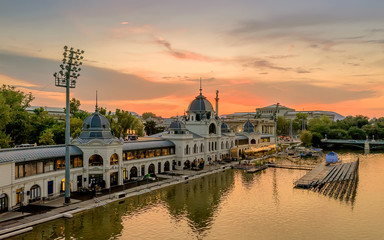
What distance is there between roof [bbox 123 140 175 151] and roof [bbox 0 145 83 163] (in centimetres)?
1155

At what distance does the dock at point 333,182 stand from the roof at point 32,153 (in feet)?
146

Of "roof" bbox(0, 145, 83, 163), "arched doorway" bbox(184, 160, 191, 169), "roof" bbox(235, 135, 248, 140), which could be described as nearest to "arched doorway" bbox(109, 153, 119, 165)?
"roof" bbox(0, 145, 83, 163)

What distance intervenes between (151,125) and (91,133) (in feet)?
288

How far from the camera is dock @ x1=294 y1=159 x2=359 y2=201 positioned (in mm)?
56094

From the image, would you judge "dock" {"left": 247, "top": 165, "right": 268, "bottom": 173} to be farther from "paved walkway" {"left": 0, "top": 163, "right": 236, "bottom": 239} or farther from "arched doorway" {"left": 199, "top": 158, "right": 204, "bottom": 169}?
"paved walkway" {"left": 0, "top": 163, "right": 236, "bottom": 239}

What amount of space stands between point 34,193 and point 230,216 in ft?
96.0

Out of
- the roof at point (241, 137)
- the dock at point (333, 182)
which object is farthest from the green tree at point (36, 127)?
the dock at point (333, 182)

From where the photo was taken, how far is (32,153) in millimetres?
47156

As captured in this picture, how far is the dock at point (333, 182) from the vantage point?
5609 cm

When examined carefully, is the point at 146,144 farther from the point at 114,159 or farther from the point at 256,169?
the point at 256,169

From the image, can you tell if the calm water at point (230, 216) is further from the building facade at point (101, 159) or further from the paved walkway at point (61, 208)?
the building facade at point (101, 159)

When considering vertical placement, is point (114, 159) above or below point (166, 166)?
above

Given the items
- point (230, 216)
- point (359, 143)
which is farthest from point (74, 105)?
point (359, 143)

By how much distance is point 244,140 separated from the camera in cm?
11631
